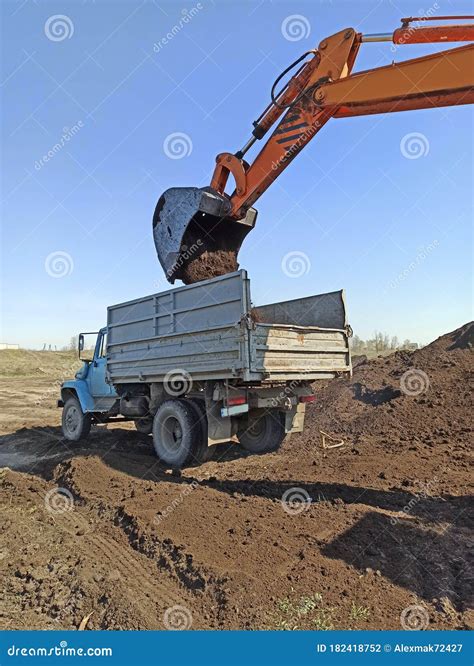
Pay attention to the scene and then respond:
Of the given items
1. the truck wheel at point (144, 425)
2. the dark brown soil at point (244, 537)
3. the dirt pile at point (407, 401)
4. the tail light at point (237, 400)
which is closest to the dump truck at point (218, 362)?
the tail light at point (237, 400)

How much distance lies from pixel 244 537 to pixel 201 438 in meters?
2.67

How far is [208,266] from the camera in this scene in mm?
7121

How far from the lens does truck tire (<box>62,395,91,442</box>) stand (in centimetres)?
907

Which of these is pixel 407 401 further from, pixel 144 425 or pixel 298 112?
pixel 298 112

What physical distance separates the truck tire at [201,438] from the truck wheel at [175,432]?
0.04 m

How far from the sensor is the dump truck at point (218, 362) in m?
5.70

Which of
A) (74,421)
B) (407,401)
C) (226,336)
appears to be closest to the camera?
(226,336)

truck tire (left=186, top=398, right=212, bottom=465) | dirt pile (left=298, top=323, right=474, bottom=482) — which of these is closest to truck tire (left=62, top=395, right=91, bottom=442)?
truck tire (left=186, top=398, right=212, bottom=465)

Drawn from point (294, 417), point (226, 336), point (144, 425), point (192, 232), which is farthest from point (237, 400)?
point (144, 425)

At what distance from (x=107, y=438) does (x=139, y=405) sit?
182 centimetres

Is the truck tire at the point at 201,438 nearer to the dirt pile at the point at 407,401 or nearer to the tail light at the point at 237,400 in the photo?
the tail light at the point at 237,400

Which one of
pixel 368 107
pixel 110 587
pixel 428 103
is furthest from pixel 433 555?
pixel 368 107

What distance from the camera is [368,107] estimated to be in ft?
18.3

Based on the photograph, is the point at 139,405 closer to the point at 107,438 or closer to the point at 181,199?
the point at 107,438
